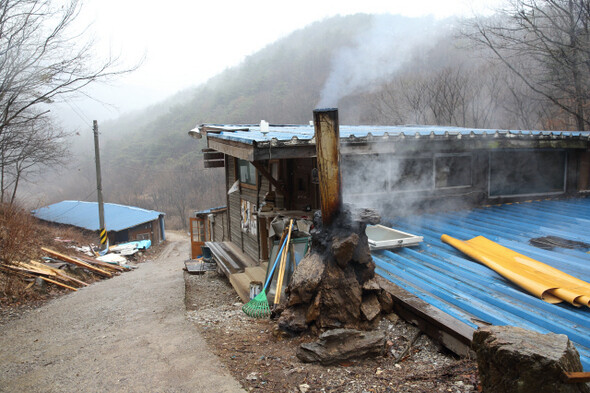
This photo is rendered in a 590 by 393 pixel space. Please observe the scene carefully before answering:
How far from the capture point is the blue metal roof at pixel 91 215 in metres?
26.6

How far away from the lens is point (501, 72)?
64.4 feet

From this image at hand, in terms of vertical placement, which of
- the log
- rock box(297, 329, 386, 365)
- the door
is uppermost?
rock box(297, 329, 386, 365)

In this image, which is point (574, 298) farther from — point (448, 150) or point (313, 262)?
point (448, 150)

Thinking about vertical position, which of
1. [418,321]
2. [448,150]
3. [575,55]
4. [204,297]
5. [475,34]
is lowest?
[204,297]

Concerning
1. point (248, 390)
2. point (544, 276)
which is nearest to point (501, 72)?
point (544, 276)

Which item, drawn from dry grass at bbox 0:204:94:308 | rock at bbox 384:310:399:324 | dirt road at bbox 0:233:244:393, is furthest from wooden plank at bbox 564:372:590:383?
dry grass at bbox 0:204:94:308

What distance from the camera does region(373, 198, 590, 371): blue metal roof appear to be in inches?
132

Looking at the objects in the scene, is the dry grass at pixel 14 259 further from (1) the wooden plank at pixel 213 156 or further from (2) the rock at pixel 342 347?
(2) the rock at pixel 342 347

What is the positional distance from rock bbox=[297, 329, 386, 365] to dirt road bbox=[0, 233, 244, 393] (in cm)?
73

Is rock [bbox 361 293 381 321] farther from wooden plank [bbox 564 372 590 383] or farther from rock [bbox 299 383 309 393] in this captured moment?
wooden plank [bbox 564 372 590 383]

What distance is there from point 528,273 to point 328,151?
2.79 meters

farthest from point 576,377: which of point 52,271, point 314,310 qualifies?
point 52,271

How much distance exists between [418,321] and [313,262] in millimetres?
1250

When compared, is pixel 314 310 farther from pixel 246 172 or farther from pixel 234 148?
pixel 246 172
